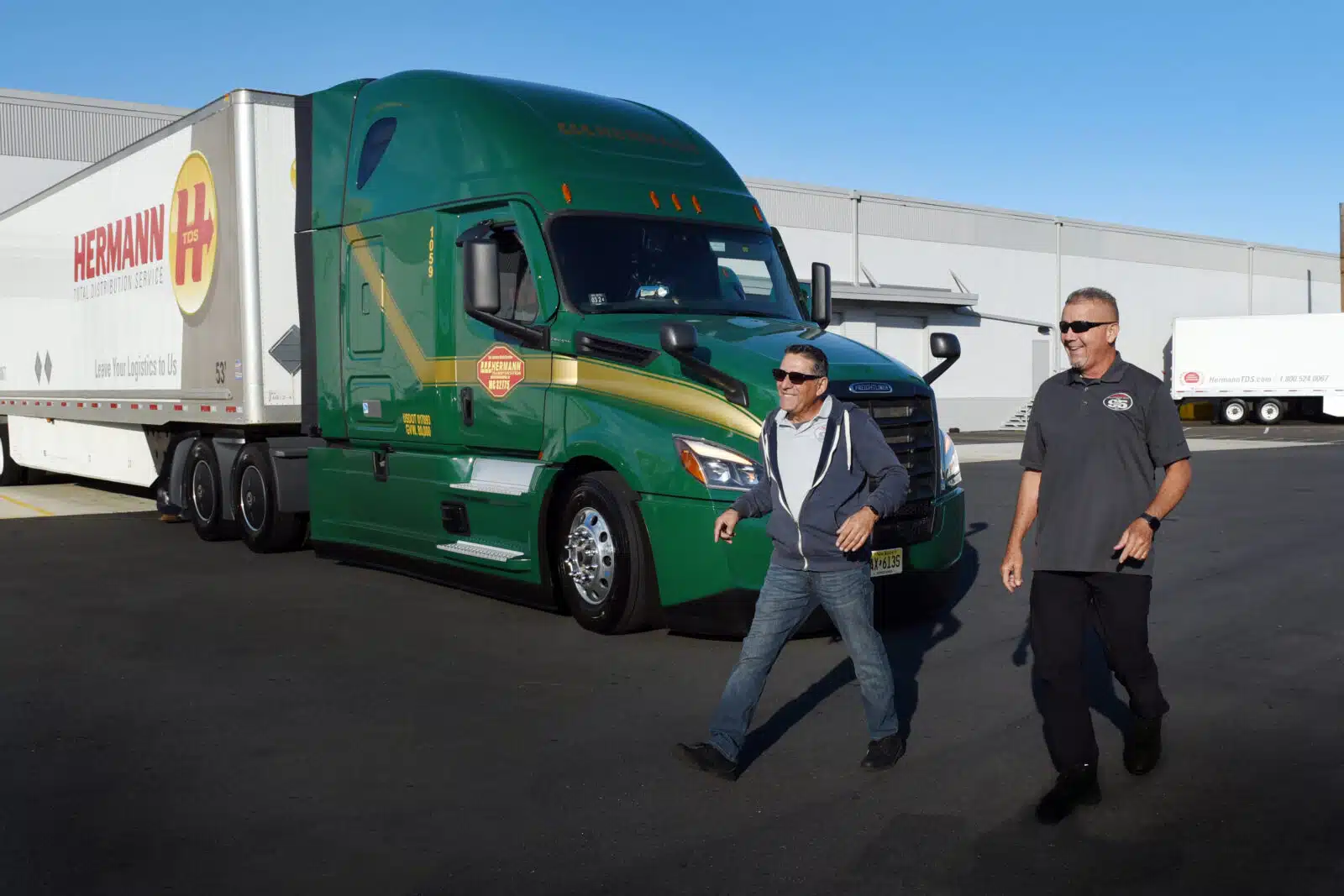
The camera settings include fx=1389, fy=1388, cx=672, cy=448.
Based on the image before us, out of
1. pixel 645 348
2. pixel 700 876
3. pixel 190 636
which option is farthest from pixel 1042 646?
pixel 190 636

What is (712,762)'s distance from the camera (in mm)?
5406

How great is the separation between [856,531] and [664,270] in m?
4.24

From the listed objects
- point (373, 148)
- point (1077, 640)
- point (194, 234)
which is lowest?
point (1077, 640)

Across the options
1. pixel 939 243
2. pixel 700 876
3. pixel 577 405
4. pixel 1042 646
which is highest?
pixel 939 243

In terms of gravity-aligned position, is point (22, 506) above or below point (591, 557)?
below

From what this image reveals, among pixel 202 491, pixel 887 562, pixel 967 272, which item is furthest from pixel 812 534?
pixel 967 272

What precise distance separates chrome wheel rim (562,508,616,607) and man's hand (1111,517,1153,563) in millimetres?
3915

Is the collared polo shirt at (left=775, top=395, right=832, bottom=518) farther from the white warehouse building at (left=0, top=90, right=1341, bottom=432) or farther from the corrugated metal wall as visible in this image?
the white warehouse building at (left=0, top=90, right=1341, bottom=432)

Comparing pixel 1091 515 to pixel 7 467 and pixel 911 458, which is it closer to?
pixel 911 458

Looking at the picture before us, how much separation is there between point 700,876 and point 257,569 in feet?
26.3

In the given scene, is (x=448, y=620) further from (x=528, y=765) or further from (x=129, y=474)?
(x=129, y=474)

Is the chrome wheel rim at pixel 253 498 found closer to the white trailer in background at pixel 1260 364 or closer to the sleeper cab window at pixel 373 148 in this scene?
the sleeper cab window at pixel 373 148

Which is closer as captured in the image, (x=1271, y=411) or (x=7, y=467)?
(x=7, y=467)

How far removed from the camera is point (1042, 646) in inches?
199
